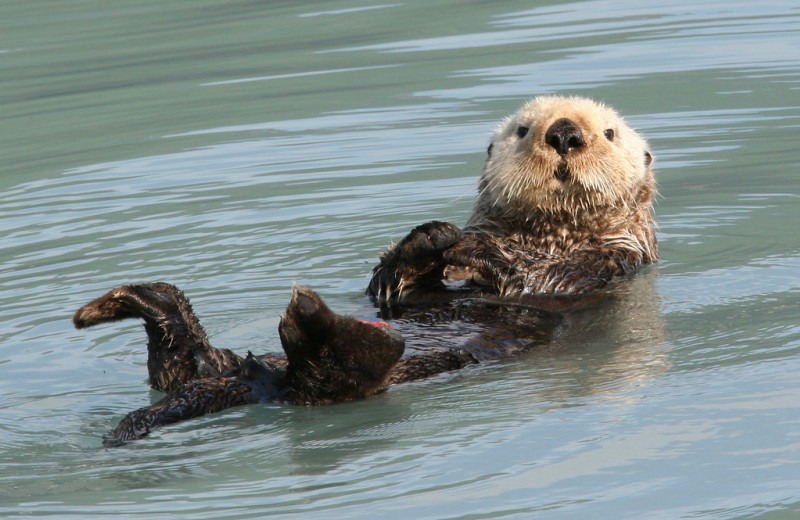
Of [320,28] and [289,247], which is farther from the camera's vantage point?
[320,28]

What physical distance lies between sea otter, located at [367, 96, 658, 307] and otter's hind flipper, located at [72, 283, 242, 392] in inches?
43.8

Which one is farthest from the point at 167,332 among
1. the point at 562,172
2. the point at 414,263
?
the point at 562,172

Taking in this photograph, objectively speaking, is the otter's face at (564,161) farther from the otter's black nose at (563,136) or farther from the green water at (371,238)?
the green water at (371,238)

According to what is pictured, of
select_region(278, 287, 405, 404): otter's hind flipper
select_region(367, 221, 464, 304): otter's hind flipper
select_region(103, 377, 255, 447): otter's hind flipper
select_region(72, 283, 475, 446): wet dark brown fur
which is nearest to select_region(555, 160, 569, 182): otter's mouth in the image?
select_region(367, 221, 464, 304): otter's hind flipper

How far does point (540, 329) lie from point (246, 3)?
31.5 ft

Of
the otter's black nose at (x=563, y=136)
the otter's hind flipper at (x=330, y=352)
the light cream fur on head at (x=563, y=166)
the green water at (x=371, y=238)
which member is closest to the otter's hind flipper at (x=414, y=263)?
the green water at (x=371, y=238)

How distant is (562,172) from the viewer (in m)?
5.31

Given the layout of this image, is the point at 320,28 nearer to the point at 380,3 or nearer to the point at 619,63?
→ the point at 380,3

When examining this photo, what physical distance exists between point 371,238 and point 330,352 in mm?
2735

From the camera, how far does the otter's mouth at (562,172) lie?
5289mm

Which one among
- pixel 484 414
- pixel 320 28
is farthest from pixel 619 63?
pixel 484 414

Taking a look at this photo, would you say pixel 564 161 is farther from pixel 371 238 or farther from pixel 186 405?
pixel 186 405

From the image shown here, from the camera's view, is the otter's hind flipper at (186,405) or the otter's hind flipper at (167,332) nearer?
the otter's hind flipper at (186,405)

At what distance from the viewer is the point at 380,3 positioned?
13234 mm
